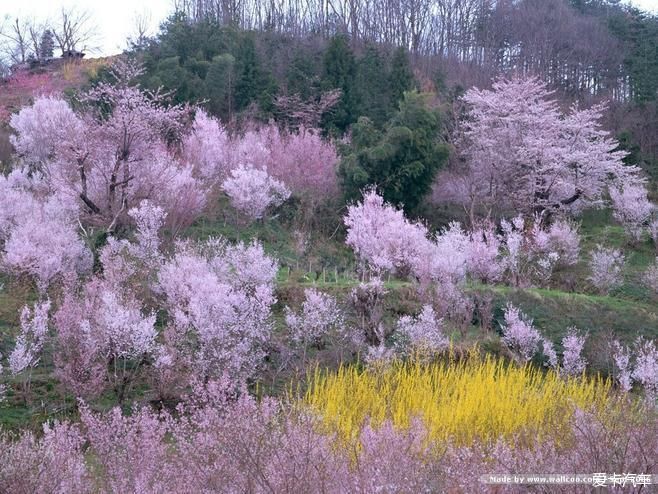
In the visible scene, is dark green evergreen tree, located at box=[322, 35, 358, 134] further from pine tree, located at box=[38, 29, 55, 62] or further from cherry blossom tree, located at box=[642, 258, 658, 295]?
pine tree, located at box=[38, 29, 55, 62]

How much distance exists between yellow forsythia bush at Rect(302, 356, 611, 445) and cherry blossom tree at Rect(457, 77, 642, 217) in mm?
10263

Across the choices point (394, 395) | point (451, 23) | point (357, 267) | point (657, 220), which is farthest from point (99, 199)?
point (451, 23)

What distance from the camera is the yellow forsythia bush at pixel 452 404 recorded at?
5.21 metres

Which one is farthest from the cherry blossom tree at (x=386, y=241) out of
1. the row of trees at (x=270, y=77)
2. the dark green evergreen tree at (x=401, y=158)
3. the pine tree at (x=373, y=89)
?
the row of trees at (x=270, y=77)

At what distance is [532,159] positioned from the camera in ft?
57.0

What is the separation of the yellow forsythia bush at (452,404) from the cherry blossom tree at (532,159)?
1026 cm

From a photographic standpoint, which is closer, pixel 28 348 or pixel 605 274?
pixel 28 348

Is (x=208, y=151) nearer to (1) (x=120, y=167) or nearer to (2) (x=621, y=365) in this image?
(1) (x=120, y=167)

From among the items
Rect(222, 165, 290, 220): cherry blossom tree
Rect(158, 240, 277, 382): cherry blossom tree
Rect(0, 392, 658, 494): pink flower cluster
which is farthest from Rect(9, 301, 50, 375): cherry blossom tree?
Rect(222, 165, 290, 220): cherry blossom tree

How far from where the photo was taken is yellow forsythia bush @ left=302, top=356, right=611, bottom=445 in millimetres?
5211

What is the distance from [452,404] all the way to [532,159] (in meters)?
12.8

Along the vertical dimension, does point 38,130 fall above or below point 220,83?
below

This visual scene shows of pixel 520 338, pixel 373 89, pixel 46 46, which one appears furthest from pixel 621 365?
pixel 46 46

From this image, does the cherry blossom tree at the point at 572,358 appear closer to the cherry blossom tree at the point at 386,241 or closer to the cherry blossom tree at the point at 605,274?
the cherry blossom tree at the point at 386,241
